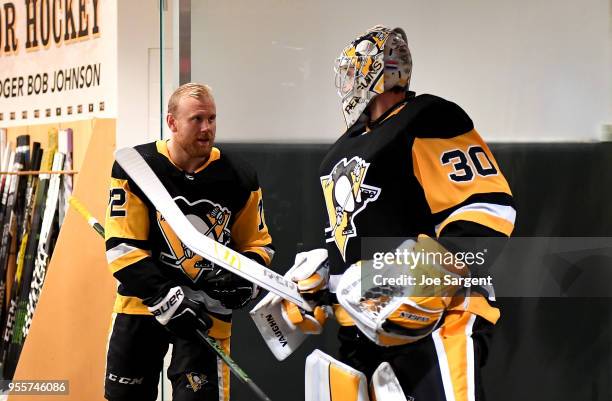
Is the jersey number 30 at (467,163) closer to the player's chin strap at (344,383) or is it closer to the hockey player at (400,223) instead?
the hockey player at (400,223)

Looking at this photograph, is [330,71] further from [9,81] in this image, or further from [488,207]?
[9,81]

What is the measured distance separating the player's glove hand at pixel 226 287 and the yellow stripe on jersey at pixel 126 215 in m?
0.24

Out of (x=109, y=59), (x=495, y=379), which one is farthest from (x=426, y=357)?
(x=109, y=59)

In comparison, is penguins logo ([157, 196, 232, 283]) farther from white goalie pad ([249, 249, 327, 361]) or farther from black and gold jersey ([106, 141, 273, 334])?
white goalie pad ([249, 249, 327, 361])

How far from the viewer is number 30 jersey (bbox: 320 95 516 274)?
6.73 feet

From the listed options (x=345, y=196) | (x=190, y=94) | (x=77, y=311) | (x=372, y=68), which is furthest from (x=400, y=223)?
(x=77, y=311)

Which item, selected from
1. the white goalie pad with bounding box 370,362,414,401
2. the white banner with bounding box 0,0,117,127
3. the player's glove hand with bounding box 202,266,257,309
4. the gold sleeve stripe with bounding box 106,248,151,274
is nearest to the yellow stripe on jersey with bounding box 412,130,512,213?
the white goalie pad with bounding box 370,362,414,401

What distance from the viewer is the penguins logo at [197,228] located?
297 cm

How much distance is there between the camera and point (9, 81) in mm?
6043

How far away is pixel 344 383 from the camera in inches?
88.4

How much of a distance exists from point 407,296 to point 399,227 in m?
0.20

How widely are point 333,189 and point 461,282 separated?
1.45 feet

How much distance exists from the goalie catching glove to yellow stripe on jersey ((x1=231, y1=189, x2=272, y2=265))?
3.32 ft

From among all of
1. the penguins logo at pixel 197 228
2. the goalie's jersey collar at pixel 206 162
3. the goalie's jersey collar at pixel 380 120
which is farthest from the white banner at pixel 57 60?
the goalie's jersey collar at pixel 380 120
